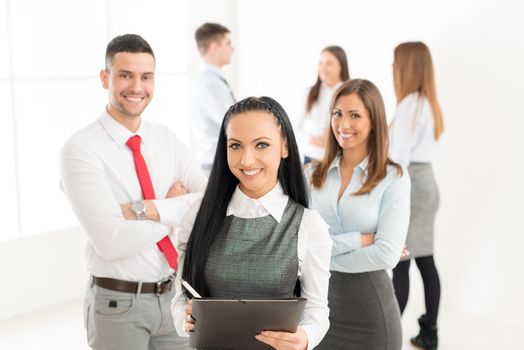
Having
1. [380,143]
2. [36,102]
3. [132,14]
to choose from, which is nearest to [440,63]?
[380,143]

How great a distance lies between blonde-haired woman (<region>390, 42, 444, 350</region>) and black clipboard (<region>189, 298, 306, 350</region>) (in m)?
2.33

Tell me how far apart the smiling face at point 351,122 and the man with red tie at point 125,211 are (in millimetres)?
714

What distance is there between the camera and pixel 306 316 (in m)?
2.00

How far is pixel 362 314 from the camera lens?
2.68m

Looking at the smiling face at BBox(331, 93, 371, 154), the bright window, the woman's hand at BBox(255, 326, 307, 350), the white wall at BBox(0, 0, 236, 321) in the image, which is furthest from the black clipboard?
the bright window

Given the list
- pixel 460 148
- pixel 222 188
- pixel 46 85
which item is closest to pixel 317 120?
pixel 460 148

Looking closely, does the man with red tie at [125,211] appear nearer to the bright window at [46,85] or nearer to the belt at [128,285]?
the belt at [128,285]

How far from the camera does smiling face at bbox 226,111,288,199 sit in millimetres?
1939

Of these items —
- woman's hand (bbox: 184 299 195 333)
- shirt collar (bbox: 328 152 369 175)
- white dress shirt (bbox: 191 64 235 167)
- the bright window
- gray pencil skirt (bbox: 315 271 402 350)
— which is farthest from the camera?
white dress shirt (bbox: 191 64 235 167)

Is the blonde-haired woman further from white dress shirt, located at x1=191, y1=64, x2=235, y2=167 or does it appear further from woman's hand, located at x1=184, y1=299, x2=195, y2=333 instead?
woman's hand, located at x1=184, y1=299, x2=195, y2=333

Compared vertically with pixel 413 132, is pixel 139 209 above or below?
below

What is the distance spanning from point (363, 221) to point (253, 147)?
3.15 feet

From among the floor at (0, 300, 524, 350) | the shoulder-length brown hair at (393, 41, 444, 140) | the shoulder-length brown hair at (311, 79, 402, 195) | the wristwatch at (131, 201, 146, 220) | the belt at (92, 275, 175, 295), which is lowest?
the floor at (0, 300, 524, 350)

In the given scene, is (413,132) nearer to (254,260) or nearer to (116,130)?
(116,130)
